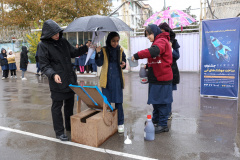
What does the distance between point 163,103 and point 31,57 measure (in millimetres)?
14294

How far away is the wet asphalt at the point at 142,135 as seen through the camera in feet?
10.6

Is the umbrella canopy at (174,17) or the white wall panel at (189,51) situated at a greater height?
the umbrella canopy at (174,17)

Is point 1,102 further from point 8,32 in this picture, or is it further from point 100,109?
point 8,32

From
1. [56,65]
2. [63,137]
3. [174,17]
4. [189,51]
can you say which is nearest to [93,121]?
[63,137]

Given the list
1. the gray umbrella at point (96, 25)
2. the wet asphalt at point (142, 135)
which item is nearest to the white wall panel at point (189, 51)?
the wet asphalt at point (142, 135)

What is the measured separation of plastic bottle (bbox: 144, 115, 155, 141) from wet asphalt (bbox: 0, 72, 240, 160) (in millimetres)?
82

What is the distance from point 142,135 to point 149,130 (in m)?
0.34

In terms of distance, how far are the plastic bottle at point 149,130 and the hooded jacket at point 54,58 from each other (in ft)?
4.49

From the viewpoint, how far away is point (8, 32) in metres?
19.4

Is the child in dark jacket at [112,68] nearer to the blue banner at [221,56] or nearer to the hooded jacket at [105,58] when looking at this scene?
the hooded jacket at [105,58]

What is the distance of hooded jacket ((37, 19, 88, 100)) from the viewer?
350 cm

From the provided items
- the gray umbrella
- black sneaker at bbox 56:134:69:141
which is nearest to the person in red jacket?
the gray umbrella

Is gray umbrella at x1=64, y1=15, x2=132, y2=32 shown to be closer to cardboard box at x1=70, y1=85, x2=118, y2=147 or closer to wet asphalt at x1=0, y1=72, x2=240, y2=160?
cardboard box at x1=70, y1=85, x2=118, y2=147

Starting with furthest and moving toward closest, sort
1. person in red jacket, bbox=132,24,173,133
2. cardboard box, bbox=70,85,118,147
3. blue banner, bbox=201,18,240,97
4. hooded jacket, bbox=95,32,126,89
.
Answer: blue banner, bbox=201,18,240,97 < hooded jacket, bbox=95,32,126,89 < person in red jacket, bbox=132,24,173,133 < cardboard box, bbox=70,85,118,147
